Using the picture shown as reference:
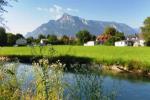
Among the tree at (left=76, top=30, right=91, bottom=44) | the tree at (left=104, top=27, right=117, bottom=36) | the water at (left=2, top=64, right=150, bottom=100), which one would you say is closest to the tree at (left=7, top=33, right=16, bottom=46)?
the tree at (left=76, top=30, right=91, bottom=44)

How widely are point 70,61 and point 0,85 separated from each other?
146 feet

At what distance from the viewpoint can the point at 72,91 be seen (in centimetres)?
1061

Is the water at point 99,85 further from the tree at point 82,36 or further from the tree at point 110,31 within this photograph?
the tree at point 82,36

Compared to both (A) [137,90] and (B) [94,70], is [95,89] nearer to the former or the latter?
(B) [94,70]

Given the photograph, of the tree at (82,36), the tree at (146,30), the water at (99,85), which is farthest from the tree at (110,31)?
the water at (99,85)

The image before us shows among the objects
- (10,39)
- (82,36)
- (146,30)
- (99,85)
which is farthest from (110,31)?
(99,85)

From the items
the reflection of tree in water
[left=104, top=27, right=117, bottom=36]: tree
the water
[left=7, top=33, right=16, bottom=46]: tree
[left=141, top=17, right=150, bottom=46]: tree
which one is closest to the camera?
the reflection of tree in water

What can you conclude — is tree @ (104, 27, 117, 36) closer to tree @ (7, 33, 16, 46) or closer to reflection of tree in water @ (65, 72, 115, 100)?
tree @ (7, 33, 16, 46)

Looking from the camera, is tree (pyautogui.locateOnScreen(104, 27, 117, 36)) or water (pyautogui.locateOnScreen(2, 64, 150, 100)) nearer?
water (pyautogui.locateOnScreen(2, 64, 150, 100))

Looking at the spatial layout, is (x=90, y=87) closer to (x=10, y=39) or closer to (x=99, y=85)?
(x=99, y=85)

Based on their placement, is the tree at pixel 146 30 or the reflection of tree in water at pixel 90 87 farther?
the tree at pixel 146 30

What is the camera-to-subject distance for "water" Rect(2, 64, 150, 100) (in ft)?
32.2

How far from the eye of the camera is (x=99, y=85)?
9.71m

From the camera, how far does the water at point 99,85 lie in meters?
9.83
